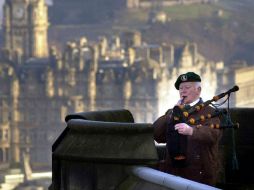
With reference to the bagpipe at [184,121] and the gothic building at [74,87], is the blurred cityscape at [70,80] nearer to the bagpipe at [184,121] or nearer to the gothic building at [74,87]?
the gothic building at [74,87]

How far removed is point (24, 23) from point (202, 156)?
15108 cm

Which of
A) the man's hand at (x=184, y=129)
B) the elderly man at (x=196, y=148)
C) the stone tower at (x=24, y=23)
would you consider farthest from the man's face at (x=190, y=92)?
the stone tower at (x=24, y=23)

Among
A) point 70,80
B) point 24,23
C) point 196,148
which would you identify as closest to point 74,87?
point 70,80

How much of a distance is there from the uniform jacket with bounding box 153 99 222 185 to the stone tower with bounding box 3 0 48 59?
490 ft

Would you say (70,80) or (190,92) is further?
(70,80)

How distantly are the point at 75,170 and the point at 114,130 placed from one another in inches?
11.0

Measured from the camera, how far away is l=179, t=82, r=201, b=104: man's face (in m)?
8.16

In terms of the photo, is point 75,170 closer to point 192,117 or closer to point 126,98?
point 192,117

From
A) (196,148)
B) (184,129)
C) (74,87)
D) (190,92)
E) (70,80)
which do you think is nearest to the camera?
(184,129)

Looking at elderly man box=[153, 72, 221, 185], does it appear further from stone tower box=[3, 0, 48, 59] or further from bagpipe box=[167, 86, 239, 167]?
stone tower box=[3, 0, 48, 59]

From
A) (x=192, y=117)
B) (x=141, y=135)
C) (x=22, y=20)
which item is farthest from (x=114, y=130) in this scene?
(x=22, y=20)

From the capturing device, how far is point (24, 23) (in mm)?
158375

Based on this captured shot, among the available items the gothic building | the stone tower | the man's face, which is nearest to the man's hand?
the man's face

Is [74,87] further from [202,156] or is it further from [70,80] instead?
[202,156]
